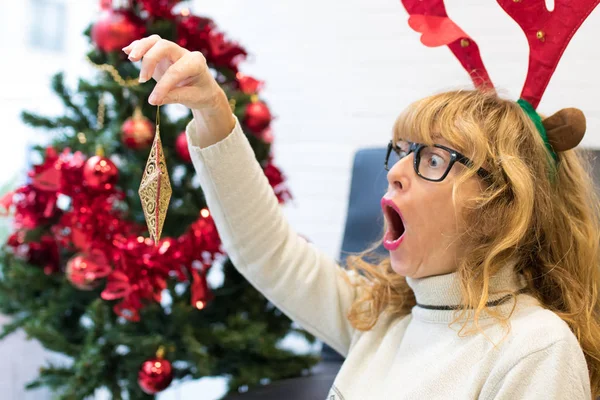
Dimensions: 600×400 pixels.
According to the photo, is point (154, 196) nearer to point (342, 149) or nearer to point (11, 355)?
point (342, 149)

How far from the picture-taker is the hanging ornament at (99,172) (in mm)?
1268

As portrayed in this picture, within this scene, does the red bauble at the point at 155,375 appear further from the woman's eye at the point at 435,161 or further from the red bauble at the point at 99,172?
the woman's eye at the point at 435,161

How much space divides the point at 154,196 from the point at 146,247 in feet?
1.59

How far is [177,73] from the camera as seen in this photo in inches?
32.5

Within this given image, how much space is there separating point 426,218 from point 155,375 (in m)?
0.66

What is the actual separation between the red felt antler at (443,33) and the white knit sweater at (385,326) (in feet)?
1.03

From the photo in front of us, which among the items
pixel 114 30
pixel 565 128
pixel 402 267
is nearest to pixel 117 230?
pixel 114 30

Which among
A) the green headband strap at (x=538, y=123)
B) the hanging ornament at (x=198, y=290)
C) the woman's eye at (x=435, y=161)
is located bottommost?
the hanging ornament at (x=198, y=290)

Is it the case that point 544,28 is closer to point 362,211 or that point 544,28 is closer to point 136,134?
point 362,211

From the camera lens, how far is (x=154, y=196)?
2.69ft

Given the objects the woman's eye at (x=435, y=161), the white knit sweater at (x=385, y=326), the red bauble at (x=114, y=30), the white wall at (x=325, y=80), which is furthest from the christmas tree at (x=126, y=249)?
the woman's eye at (x=435, y=161)

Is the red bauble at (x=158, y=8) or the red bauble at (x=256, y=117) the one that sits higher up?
the red bauble at (x=158, y=8)

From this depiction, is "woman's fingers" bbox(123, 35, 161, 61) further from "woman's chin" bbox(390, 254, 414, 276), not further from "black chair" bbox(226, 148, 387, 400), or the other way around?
"black chair" bbox(226, 148, 387, 400)

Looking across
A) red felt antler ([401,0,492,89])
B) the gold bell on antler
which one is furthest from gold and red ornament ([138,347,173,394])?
red felt antler ([401,0,492,89])
